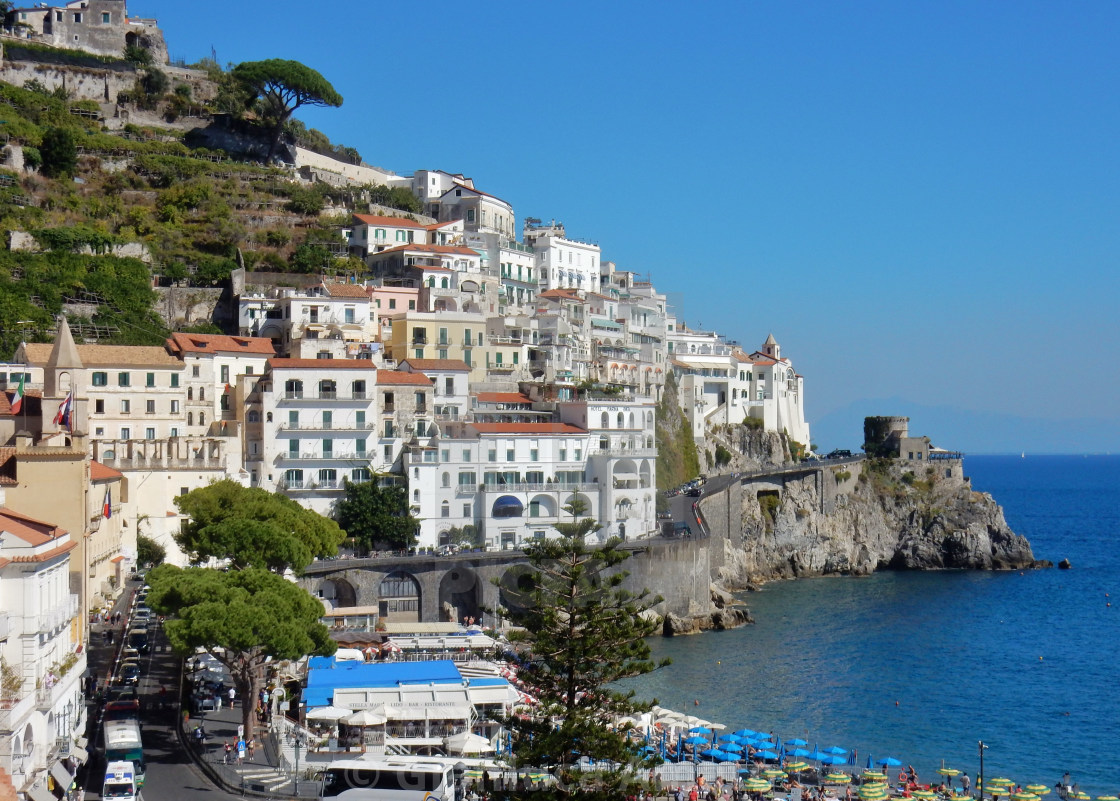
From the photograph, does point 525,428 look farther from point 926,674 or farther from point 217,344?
point 926,674

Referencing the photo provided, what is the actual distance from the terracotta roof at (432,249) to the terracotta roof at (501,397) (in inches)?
466

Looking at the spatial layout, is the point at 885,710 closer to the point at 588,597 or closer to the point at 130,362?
the point at 588,597

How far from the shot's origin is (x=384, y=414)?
63188 millimetres

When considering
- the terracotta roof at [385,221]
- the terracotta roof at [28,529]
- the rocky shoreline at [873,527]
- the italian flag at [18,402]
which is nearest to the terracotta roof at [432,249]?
the terracotta roof at [385,221]

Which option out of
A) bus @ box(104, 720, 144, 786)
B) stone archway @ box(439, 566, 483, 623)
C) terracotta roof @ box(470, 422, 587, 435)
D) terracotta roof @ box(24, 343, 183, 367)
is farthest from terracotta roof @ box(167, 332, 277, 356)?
bus @ box(104, 720, 144, 786)

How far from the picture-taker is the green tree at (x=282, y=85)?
86.1 metres

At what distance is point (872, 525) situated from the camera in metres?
94.6

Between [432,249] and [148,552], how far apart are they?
3226cm

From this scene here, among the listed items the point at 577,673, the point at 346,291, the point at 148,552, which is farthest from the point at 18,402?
the point at 577,673

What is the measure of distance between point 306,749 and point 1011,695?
33.2 metres

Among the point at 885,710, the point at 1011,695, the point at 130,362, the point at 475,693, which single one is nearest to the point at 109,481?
the point at 130,362

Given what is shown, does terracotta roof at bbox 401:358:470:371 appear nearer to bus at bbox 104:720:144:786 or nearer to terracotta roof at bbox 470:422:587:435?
terracotta roof at bbox 470:422:587:435

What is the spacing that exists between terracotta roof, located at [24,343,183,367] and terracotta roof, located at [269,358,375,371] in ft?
15.1

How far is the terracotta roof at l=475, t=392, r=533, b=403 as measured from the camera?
7018 cm
